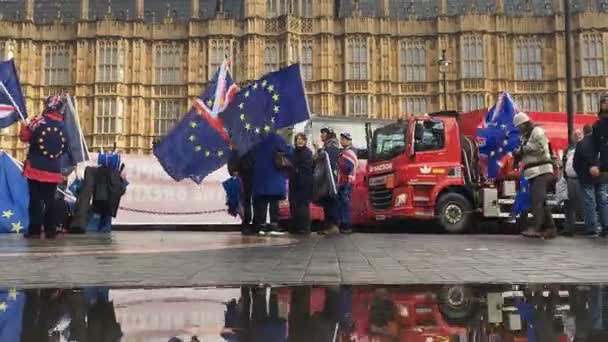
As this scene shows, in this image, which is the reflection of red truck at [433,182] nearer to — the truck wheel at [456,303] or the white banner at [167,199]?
the white banner at [167,199]

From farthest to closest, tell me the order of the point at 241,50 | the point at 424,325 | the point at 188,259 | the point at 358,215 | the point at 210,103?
the point at 241,50 < the point at 358,215 < the point at 210,103 < the point at 188,259 < the point at 424,325

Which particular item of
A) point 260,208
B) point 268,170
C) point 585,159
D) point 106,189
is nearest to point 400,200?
point 260,208

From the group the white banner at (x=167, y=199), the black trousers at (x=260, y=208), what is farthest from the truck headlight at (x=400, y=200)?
the white banner at (x=167, y=199)


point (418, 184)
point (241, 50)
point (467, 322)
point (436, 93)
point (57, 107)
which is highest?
point (241, 50)

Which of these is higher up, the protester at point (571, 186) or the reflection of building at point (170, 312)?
the protester at point (571, 186)

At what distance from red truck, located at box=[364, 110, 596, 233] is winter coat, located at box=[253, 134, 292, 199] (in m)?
3.23

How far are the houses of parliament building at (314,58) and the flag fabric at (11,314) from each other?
3332cm

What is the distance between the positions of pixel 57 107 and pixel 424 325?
755 cm

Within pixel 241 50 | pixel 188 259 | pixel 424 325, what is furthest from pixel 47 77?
pixel 424 325

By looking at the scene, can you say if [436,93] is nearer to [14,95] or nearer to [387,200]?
[387,200]

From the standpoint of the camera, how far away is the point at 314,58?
3728 centimetres

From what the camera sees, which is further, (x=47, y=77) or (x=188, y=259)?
(x=47, y=77)

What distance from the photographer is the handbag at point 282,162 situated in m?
9.42

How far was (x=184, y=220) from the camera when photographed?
14664 millimetres
